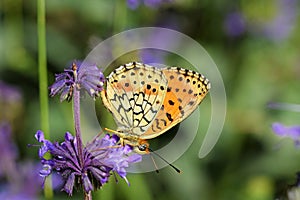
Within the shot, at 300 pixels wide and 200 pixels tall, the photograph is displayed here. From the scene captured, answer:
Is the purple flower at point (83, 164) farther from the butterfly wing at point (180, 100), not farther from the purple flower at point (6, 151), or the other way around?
the purple flower at point (6, 151)

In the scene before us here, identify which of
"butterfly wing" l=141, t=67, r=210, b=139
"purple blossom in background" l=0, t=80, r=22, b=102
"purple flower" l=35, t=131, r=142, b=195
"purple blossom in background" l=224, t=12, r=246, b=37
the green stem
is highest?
Answer: "purple blossom in background" l=224, t=12, r=246, b=37

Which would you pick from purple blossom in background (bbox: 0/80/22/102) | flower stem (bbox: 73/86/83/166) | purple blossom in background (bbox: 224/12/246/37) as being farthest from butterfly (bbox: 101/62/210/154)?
purple blossom in background (bbox: 224/12/246/37)

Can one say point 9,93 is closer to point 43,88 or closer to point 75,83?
point 43,88

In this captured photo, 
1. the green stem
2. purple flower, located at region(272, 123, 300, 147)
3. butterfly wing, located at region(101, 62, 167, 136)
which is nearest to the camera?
butterfly wing, located at region(101, 62, 167, 136)

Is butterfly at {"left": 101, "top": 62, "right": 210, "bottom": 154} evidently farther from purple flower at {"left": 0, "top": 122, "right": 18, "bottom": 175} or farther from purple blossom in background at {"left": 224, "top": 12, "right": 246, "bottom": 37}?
purple blossom in background at {"left": 224, "top": 12, "right": 246, "bottom": 37}

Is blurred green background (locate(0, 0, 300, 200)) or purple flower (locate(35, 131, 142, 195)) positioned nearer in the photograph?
purple flower (locate(35, 131, 142, 195))

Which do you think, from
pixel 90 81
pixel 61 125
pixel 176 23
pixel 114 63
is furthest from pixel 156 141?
pixel 90 81

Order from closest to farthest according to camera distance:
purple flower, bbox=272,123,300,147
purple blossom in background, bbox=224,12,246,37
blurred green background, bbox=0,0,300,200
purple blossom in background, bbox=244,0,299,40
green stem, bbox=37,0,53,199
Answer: purple flower, bbox=272,123,300,147 < green stem, bbox=37,0,53,199 < blurred green background, bbox=0,0,300,200 < purple blossom in background, bbox=224,12,246,37 < purple blossom in background, bbox=244,0,299,40
